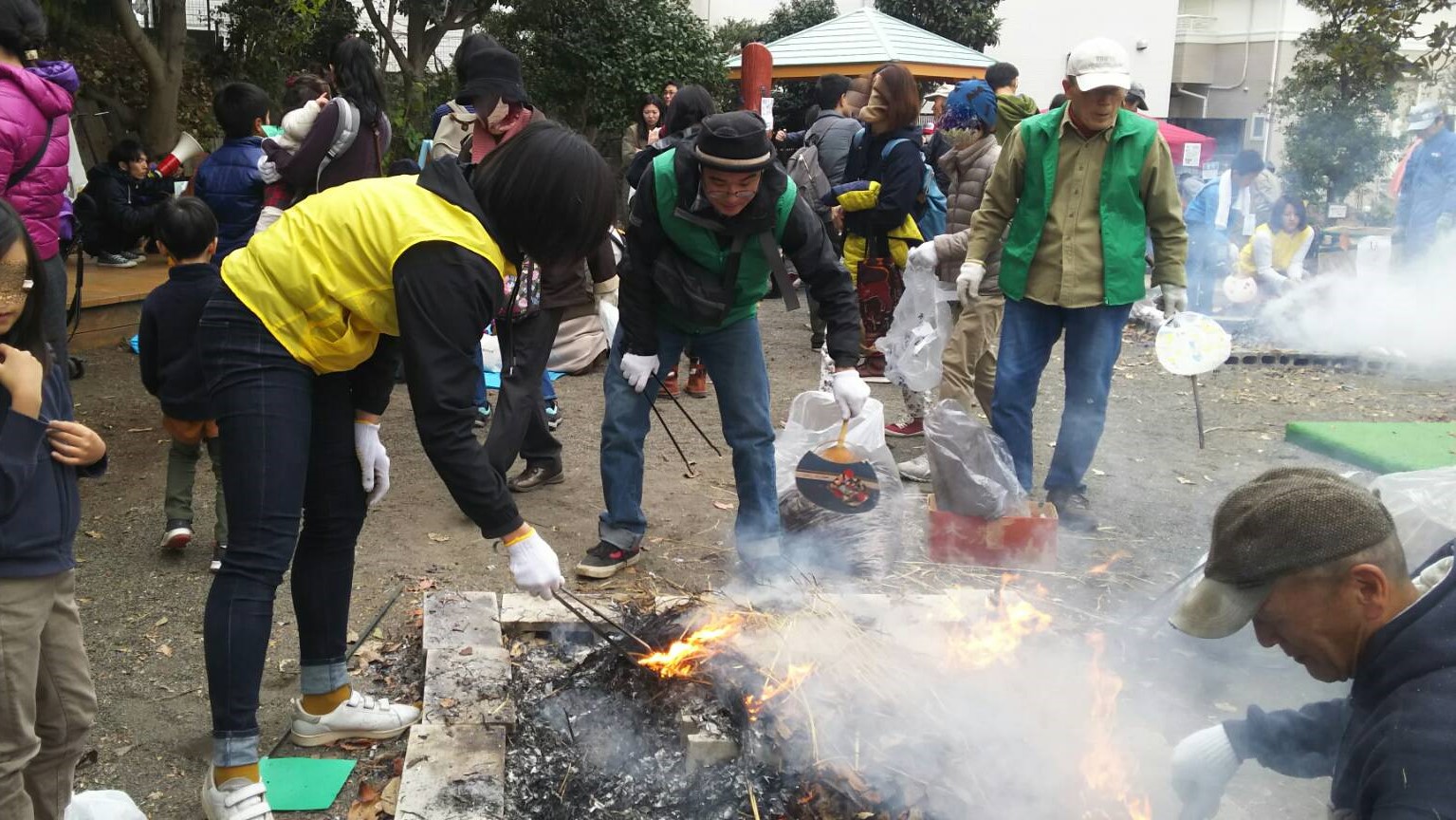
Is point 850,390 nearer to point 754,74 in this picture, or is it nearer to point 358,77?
point 358,77

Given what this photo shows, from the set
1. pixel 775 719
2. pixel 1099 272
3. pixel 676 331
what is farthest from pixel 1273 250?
pixel 775 719

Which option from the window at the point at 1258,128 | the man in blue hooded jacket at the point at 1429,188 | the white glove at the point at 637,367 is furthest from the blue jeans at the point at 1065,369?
the window at the point at 1258,128

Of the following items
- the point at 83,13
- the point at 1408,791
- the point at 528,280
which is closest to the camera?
the point at 1408,791

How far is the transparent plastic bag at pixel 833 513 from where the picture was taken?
15.5 ft

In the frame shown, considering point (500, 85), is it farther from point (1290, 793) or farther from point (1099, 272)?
point (1290, 793)

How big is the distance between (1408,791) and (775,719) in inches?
66.6

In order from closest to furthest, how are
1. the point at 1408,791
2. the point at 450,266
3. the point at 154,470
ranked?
the point at 1408,791 < the point at 450,266 < the point at 154,470

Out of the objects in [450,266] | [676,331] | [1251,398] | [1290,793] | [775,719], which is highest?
[450,266]

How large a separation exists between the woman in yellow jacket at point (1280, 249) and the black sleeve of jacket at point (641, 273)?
8779mm

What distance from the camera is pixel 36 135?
4.43 metres

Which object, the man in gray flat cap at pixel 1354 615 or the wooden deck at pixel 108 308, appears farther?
the wooden deck at pixel 108 308

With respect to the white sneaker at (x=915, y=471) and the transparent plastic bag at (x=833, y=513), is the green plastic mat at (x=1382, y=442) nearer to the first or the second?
the white sneaker at (x=915, y=471)

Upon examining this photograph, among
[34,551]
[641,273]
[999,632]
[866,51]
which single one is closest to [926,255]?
[641,273]

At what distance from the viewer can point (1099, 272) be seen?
5.06 meters
